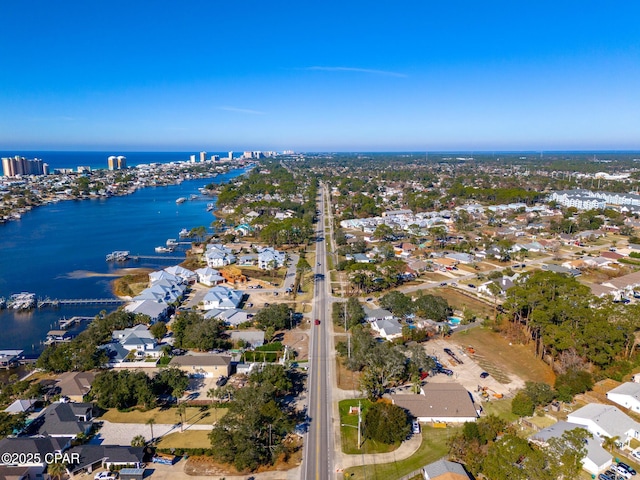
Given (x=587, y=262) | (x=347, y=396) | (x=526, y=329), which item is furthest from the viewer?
(x=587, y=262)

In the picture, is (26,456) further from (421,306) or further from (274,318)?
(421,306)

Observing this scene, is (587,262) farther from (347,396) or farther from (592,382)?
(347,396)

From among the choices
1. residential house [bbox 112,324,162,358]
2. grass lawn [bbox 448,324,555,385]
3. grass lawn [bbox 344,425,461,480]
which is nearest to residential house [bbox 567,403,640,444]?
grass lawn [bbox 448,324,555,385]

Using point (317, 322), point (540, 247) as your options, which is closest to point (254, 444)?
point (317, 322)

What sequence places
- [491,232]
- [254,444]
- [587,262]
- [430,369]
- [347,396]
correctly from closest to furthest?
[254,444] → [347,396] → [430,369] → [587,262] → [491,232]

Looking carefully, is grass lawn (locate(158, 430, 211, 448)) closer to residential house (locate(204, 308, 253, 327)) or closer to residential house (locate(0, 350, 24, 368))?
residential house (locate(204, 308, 253, 327))
